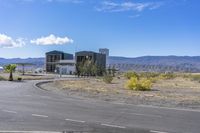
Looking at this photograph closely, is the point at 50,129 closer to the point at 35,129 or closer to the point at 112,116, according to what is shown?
→ the point at 35,129

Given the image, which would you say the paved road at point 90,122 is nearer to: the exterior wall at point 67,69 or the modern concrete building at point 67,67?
the modern concrete building at point 67,67

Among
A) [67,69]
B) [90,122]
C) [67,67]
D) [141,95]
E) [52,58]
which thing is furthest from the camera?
[52,58]

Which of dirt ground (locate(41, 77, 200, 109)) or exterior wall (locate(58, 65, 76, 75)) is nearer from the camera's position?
dirt ground (locate(41, 77, 200, 109))

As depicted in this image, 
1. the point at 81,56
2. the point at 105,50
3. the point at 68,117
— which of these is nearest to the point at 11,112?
the point at 68,117

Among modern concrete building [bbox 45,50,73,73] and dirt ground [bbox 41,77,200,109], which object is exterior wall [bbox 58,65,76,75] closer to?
modern concrete building [bbox 45,50,73,73]

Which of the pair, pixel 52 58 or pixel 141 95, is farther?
pixel 52 58

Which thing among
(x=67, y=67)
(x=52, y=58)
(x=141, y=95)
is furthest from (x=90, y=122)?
(x=52, y=58)

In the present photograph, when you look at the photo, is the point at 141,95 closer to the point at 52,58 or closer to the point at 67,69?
the point at 67,69

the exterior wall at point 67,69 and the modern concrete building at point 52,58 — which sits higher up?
the modern concrete building at point 52,58

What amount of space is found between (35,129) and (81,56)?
140963mm

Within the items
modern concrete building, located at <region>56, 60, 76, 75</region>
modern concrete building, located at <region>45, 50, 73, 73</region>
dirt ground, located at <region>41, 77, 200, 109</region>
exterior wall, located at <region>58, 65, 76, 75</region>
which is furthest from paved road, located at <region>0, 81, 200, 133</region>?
modern concrete building, located at <region>45, 50, 73, 73</region>

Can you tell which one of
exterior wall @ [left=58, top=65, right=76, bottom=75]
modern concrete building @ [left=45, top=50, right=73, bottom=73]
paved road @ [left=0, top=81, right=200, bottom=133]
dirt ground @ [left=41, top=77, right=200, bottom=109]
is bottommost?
dirt ground @ [left=41, top=77, right=200, bottom=109]

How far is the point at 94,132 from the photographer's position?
43.3 feet

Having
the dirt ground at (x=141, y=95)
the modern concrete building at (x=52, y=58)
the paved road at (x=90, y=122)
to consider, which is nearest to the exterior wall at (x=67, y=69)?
the modern concrete building at (x=52, y=58)
